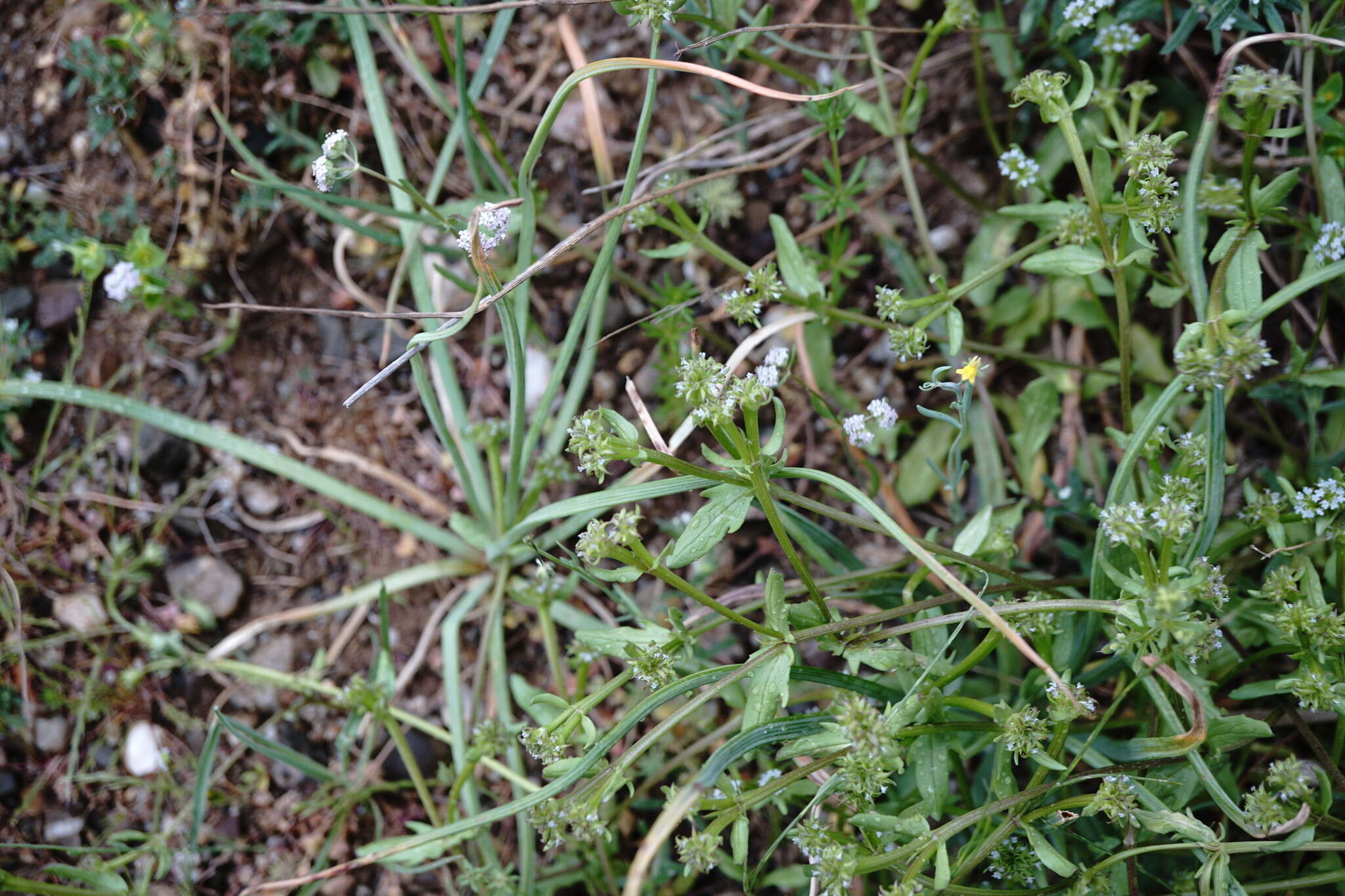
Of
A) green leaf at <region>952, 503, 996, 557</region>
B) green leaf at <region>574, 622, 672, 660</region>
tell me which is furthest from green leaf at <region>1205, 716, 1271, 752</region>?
green leaf at <region>574, 622, 672, 660</region>

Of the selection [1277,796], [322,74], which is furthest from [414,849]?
[322,74]

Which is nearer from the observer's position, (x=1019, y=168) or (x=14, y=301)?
(x=1019, y=168)

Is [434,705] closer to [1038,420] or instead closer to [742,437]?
[742,437]

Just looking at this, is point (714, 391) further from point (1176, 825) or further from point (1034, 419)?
point (1034, 419)

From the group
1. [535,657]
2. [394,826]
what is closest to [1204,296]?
[535,657]

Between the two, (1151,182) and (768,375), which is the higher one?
(1151,182)

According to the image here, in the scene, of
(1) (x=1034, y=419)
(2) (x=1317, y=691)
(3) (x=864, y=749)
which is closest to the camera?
(3) (x=864, y=749)
